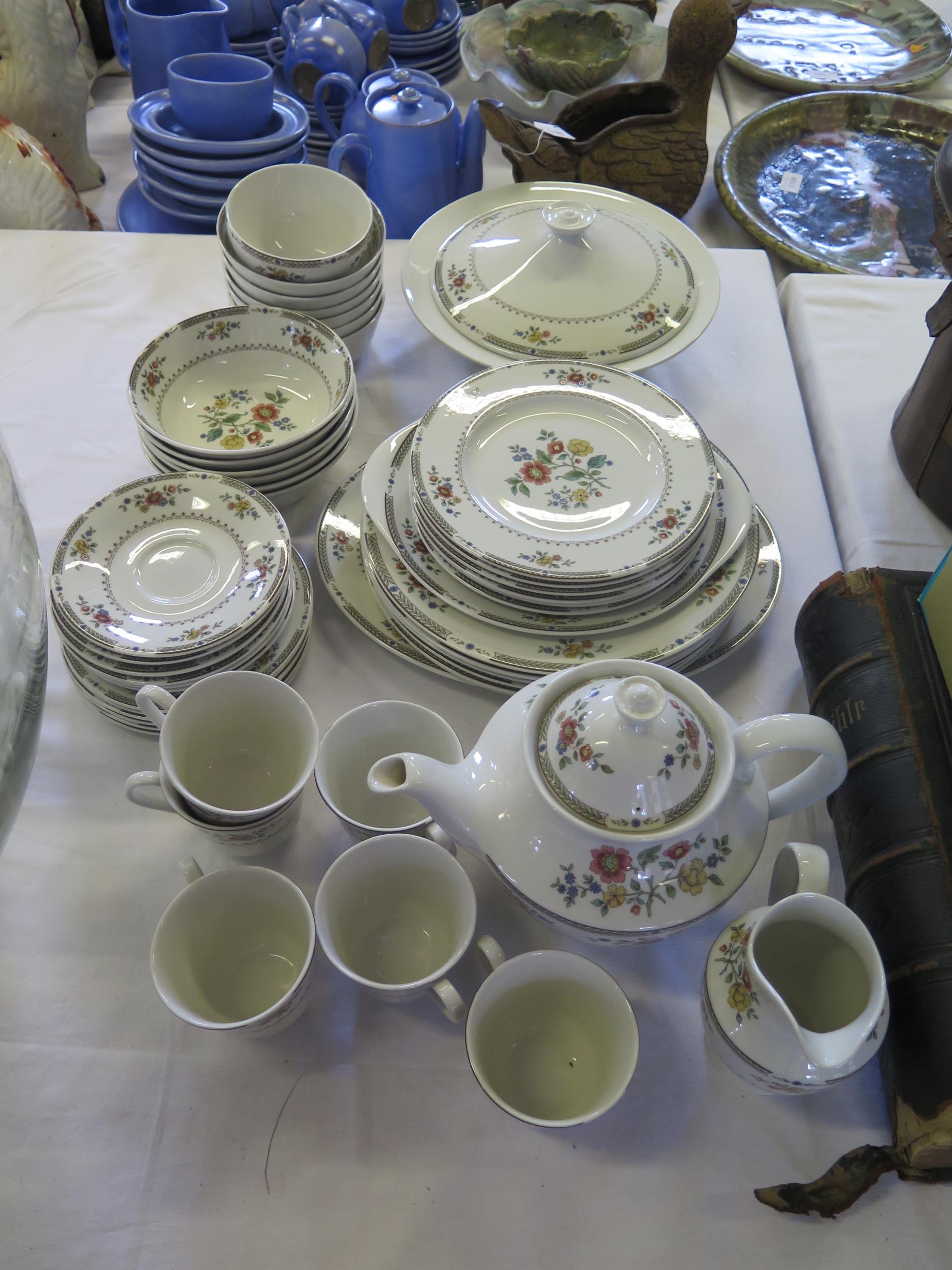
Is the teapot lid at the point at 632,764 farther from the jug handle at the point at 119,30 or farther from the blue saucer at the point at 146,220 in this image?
the jug handle at the point at 119,30

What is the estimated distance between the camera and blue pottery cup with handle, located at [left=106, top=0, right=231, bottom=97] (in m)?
1.16

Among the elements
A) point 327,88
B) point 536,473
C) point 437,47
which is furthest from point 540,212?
point 437,47

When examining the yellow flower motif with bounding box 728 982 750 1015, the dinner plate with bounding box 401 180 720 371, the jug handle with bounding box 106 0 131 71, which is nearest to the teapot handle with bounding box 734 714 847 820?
the yellow flower motif with bounding box 728 982 750 1015

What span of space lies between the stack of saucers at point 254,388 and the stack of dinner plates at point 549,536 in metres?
0.06

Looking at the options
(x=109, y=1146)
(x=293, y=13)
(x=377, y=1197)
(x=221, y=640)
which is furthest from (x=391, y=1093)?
(x=293, y=13)

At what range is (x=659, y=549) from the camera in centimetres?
65

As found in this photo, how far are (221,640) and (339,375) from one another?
303 mm

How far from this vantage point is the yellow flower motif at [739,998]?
1.61ft

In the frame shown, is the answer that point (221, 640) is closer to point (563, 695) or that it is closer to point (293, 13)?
point (563, 695)

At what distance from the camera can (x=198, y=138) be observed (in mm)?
1058

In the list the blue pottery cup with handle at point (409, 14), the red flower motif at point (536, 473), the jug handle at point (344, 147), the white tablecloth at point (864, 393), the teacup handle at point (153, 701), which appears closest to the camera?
the teacup handle at point (153, 701)

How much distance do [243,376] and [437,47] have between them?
2.87 ft

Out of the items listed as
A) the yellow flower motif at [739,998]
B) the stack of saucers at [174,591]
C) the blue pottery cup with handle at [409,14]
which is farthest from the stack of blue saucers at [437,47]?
the yellow flower motif at [739,998]

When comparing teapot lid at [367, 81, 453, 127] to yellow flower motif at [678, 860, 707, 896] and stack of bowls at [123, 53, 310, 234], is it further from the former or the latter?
yellow flower motif at [678, 860, 707, 896]
